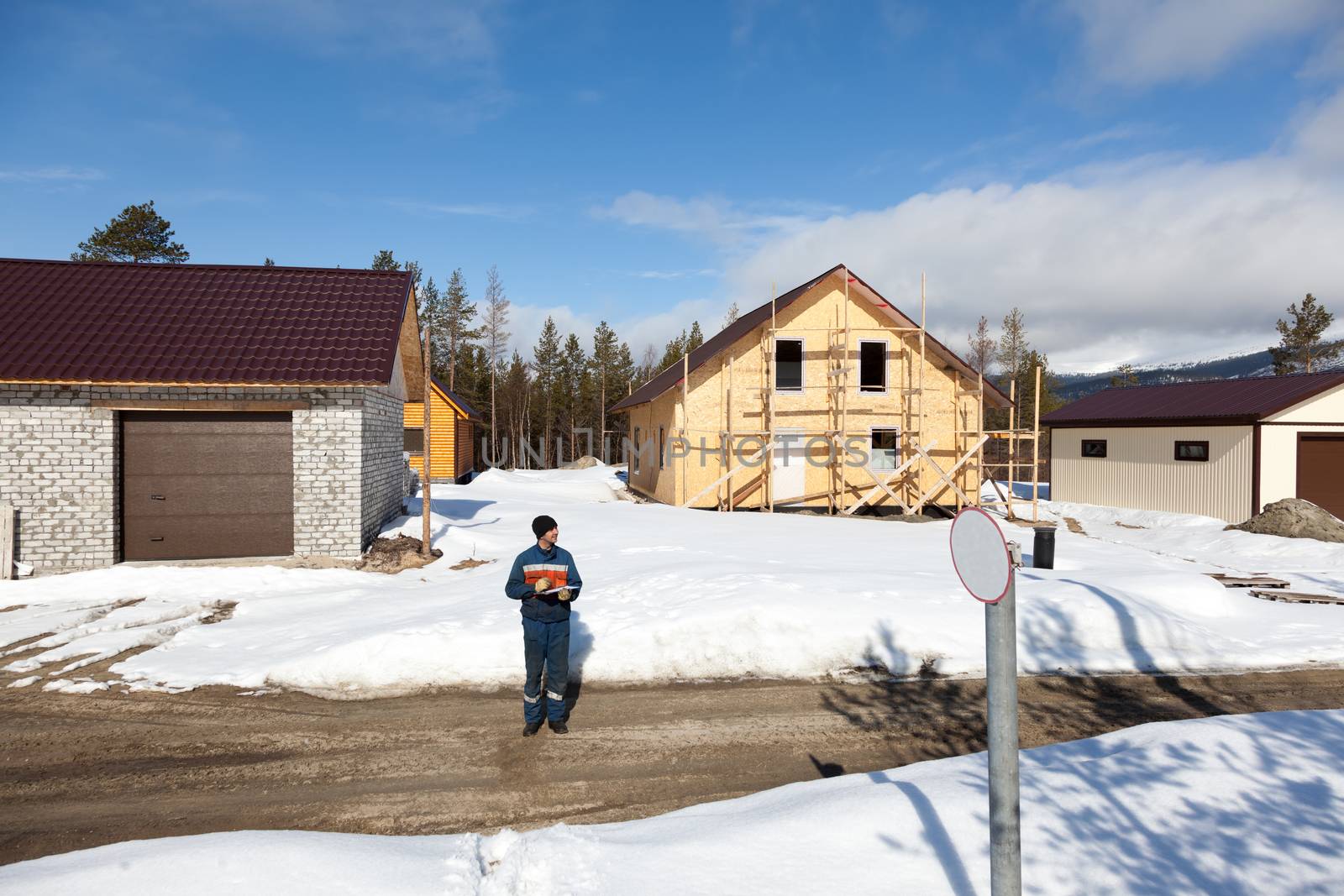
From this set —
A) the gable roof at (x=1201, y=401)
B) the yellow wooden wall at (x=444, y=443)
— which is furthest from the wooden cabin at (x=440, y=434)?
the gable roof at (x=1201, y=401)


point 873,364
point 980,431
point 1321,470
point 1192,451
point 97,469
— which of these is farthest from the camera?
point 873,364

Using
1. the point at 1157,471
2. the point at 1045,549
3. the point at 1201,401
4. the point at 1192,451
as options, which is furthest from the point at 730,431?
the point at 1201,401

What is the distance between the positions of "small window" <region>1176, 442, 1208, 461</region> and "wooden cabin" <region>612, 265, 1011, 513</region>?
233 inches

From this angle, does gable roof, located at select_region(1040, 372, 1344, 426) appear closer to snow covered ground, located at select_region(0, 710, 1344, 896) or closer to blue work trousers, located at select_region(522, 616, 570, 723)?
snow covered ground, located at select_region(0, 710, 1344, 896)

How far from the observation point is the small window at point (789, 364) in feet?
69.5

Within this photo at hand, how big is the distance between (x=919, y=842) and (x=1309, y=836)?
226 centimetres

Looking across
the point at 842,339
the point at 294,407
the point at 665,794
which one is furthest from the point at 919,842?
the point at 842,339

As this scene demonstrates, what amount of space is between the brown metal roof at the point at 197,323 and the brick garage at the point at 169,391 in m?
0.03

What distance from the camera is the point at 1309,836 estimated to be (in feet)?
13.5

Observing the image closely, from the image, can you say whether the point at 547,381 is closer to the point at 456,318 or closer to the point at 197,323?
the point at 456,318

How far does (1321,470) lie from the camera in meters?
19.6

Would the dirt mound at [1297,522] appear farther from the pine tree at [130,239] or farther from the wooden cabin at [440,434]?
the pine tree at [130,239]

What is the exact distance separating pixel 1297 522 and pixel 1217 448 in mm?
3303

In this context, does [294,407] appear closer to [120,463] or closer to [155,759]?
[120,463]
